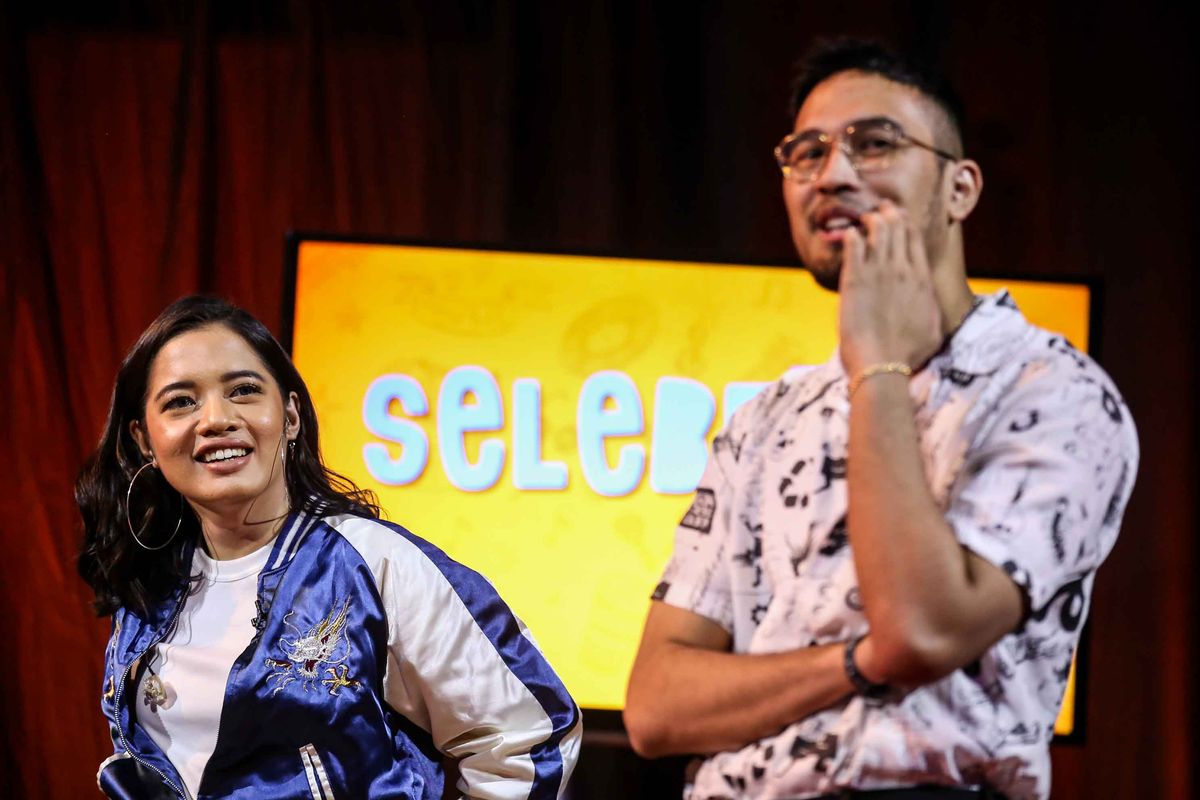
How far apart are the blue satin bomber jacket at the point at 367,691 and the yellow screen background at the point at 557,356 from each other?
3.00 ft

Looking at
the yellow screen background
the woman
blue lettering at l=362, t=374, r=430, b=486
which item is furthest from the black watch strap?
blue lettering at l=362, t=374, r=430, b=486

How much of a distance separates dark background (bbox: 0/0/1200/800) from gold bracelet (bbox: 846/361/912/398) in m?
2.14

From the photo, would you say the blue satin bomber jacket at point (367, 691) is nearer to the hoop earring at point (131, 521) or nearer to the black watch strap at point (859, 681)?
the hoop earring at point (131, 521)

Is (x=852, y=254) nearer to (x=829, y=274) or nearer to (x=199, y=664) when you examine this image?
(x=829, y=274)

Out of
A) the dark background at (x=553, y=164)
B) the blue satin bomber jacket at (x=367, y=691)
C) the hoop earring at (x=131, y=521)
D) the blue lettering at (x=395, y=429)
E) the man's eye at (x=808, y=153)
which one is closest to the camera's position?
the man's eye at (x=808, y=153)

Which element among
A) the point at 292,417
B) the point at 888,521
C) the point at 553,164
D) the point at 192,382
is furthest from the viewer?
the point at 553,164

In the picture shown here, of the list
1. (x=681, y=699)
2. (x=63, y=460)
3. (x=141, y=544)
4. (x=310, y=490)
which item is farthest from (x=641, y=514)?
(x=681, y=699)

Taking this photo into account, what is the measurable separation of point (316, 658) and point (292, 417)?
44 centimetres

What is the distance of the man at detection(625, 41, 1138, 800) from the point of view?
3.57 feet

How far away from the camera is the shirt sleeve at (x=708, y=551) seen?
132 centimetres

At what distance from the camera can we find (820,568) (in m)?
1.21

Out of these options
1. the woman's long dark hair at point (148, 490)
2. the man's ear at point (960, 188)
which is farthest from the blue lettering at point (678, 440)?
the man's ear at point (960, 188)

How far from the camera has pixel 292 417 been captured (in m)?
2.14

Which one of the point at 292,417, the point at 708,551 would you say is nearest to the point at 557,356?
the point at 292,417
